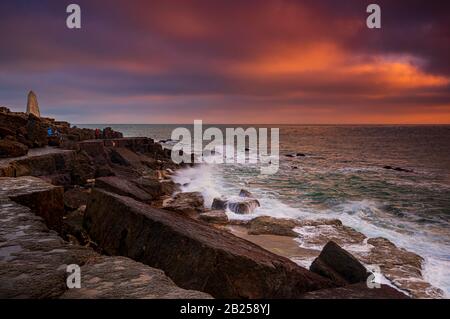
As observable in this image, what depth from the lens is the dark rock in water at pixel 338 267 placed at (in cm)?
550

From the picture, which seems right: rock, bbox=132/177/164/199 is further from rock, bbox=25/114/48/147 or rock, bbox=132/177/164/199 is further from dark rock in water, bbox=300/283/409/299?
dark rock in water, bbox=300/283/409/299

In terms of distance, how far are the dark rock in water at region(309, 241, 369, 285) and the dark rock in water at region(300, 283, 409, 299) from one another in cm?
118

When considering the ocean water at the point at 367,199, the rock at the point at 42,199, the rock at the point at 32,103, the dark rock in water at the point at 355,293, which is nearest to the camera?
the dark rock in water at the point at 355,293

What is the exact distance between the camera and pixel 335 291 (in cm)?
409

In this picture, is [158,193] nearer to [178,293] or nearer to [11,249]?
[11,249]

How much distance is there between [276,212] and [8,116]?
1301 cm

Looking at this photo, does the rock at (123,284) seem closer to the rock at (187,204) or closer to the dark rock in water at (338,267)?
the dark rock in water at (338,267)

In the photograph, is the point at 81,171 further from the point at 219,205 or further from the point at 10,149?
the point at 219,205

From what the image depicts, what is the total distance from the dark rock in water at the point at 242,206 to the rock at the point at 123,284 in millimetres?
10639

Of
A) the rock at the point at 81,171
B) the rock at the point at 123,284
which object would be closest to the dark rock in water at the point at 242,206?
the rock at the point at 81,171

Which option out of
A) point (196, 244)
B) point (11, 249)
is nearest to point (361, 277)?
point (196, 244)

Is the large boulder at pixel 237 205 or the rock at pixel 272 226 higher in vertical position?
the large boulder at pixel 237 205

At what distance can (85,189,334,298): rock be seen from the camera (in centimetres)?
394

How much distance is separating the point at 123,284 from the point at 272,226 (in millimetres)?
9126
